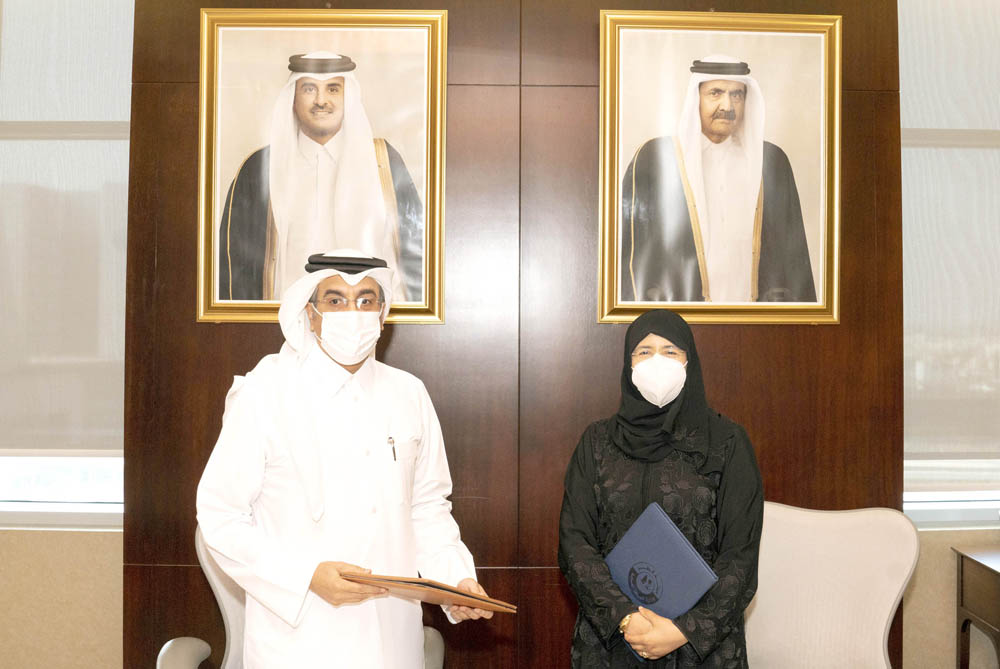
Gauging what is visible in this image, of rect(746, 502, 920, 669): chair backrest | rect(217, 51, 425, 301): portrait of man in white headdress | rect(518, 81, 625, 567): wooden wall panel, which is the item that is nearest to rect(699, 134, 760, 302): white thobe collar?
rect(518, 81, 625, 567): wooden wall panel

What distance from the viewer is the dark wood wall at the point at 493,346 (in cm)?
316

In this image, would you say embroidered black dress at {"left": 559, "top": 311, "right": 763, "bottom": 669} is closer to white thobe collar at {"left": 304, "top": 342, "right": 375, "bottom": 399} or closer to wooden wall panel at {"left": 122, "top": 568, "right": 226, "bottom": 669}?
white thobe collar at {"left": 304, "top": 342, "right": 375, "bottom": 399}

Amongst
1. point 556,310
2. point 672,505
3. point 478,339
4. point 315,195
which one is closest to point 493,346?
point 478,339

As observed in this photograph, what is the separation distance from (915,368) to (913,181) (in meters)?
0.88

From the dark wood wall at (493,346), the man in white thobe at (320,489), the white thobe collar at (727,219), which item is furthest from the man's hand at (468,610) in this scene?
the white thobe collar at (727,219)

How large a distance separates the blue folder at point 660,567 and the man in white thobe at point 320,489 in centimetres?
43

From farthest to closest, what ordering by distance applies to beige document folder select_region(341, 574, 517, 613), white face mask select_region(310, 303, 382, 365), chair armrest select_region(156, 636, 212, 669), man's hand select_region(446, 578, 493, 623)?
chair armrest select_region(156, 636, 212, 669) → white face mask select_region(310, 303, 382, 365) → man's hand select_region(446, 578, 493, 623) → beige document folder select_region(341, 574, 517, 613)

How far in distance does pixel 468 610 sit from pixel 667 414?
790 millimetres

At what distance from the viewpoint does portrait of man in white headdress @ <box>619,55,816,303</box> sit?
3.15 m

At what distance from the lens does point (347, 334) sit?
2217 millimetres

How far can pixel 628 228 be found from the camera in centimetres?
315

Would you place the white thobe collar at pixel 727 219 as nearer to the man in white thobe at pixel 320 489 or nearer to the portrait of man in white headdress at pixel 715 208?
the portrait of man in white headdress at pixel 715 208

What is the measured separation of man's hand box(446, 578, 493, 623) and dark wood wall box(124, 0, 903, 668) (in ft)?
3.14

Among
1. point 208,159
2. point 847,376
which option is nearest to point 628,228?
point 847,376
